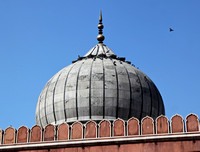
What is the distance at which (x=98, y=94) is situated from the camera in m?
26.5

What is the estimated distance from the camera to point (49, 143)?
2152 centimetres

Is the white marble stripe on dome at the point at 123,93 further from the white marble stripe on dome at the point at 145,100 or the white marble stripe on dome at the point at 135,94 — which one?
the white marble stripe on dome at the point at 145,100

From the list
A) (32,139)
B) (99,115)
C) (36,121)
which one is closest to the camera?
(32,139)

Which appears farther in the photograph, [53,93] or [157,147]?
[53,93]

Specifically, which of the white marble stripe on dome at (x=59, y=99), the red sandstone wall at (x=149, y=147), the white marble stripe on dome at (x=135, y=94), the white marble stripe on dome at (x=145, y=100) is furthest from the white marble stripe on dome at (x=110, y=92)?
the red sandstone wall at (x=149, y=147)

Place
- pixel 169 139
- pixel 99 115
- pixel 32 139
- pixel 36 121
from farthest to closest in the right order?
pixel 36 121 < pixel 99 115 < pixel 32 139 < pixel 169 139

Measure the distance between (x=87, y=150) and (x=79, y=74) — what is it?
22.9 ft

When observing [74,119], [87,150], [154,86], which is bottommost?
[87,150]

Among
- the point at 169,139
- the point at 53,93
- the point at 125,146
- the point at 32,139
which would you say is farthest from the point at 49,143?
the point at 53,93

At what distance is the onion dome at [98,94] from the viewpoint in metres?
26.4

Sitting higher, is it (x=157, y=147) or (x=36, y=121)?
(x=36, y=121)

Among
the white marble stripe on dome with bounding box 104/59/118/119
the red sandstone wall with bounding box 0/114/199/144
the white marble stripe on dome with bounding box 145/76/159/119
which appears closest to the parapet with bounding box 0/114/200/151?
the red sandstone wall with bounding box 0/114/199/144

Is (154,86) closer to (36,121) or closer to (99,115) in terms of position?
(99,115)

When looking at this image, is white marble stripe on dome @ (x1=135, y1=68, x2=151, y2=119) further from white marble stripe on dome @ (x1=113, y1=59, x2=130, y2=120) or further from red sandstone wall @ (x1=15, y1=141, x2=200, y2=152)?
red sandstone wall @ (x1=15, y1=141, x2=200, y2=152)
